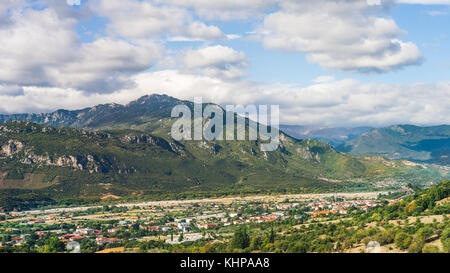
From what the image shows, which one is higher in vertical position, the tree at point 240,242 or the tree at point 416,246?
the tree at point 416,246

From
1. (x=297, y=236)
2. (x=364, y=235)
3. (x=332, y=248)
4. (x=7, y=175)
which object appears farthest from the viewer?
(x=7, y=175)

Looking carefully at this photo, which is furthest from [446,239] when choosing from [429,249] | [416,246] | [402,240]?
[429,249]

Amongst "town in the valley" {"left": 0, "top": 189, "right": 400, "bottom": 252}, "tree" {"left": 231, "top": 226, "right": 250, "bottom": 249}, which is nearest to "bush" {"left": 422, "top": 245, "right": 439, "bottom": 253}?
"tree" {"left": 231, "top": 226, "right": 250, "bottom": 249}

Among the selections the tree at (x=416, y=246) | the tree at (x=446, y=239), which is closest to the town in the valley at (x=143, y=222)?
the tree at (x=416, y=246)

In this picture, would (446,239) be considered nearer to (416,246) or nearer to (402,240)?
(416,246)

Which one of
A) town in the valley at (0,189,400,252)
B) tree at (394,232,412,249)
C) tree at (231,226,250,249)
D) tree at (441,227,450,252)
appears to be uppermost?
tree at (441,227,450,252)

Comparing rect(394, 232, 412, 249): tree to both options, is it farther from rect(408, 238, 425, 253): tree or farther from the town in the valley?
the town in the valley

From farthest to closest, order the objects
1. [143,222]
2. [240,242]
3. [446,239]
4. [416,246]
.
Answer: [143,222], [240,242], [446,239], [416,246]

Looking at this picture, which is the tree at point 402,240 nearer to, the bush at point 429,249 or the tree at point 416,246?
the tree at point 416,246
